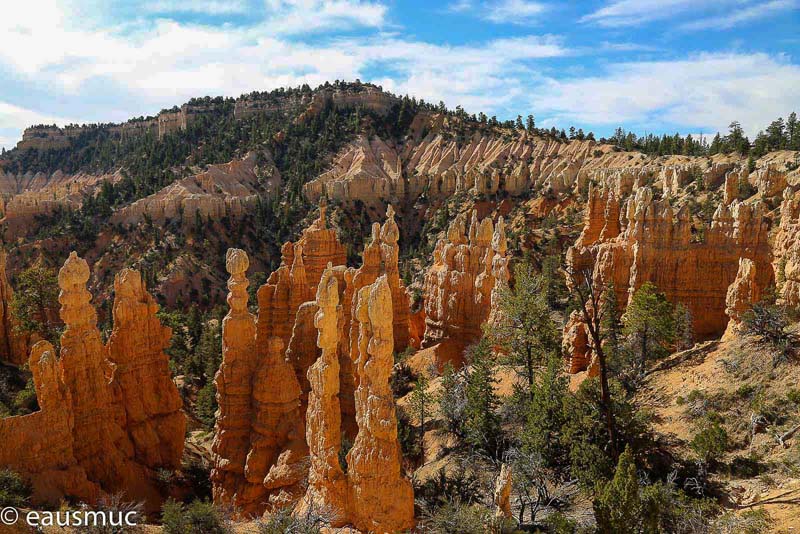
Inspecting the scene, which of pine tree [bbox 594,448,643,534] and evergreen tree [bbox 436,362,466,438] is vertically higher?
pine tree [bbox 594,448,643,534]

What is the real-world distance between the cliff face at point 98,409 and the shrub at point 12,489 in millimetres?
796

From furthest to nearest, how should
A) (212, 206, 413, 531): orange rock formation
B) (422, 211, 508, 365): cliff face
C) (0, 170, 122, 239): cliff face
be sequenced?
(0, 170, 122, 239): cliff face → (422, 211, 508, 365): cliff face → (212, 206, 413, 531): orange rock formation

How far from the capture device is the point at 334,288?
50.5 ft

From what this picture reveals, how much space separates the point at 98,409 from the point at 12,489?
4.88m

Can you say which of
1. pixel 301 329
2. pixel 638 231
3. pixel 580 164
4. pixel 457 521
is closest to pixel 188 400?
pixel 301 329

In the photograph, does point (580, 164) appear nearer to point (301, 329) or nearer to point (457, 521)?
point (301, 329)

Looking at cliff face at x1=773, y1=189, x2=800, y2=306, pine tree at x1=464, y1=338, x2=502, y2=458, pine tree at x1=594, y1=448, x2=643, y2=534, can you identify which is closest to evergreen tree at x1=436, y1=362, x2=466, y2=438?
pine tree at x1=464, y1=338, x2=502, y2=458

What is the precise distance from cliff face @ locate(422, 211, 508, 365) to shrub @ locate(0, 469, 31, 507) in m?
21.4

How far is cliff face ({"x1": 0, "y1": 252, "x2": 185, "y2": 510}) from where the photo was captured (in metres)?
17.9

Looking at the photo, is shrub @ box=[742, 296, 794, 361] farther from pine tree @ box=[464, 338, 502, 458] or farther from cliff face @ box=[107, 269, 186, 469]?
cliff face @ box=[107, 269, 186, 469]

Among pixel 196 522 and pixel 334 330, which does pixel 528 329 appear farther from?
pixel 196 522

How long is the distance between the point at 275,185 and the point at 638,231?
8897 centimetres

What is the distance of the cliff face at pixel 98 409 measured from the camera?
58.9 ft

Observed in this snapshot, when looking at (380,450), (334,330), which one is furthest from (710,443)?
(334,330)
